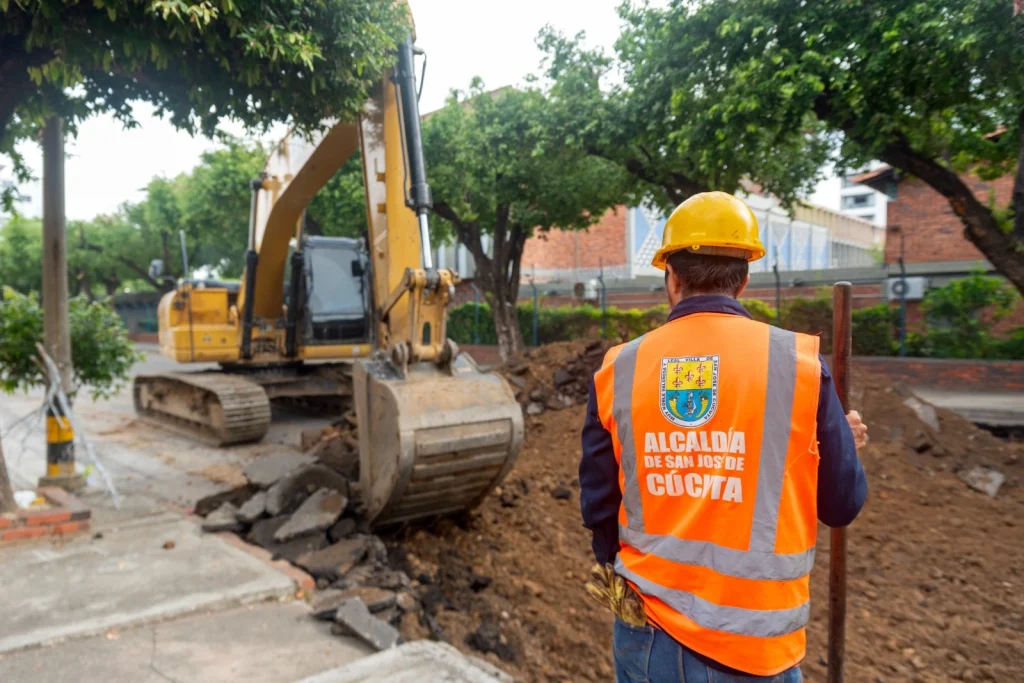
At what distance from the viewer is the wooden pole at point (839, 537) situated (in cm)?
269

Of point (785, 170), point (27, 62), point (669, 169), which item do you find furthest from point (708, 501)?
point (785, 170)

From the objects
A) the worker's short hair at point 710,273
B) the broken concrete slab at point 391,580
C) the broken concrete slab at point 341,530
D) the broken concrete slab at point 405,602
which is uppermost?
the worker's short hair at point 710,273

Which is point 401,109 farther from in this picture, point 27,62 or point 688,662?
point 688,662

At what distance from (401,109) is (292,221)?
3.73m

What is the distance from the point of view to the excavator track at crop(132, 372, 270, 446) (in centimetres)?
978

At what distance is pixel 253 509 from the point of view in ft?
18.7

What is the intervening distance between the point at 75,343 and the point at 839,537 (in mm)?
7047

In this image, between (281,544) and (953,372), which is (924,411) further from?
(281,544)

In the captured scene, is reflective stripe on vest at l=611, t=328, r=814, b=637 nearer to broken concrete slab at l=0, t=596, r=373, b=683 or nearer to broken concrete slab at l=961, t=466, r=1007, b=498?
broken concrete slab at l=0, t=596, r=373, b=683

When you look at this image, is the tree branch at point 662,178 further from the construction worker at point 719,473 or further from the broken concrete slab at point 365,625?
the construction worker at point 719,473

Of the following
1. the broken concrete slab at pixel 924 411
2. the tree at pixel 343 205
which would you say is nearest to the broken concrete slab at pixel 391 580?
the broken concrete slab at pixel 924 411

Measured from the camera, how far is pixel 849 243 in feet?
146

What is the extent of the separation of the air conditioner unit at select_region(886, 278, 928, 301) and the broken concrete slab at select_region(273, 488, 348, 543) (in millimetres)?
11143

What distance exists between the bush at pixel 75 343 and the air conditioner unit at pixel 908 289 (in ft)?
39.1
